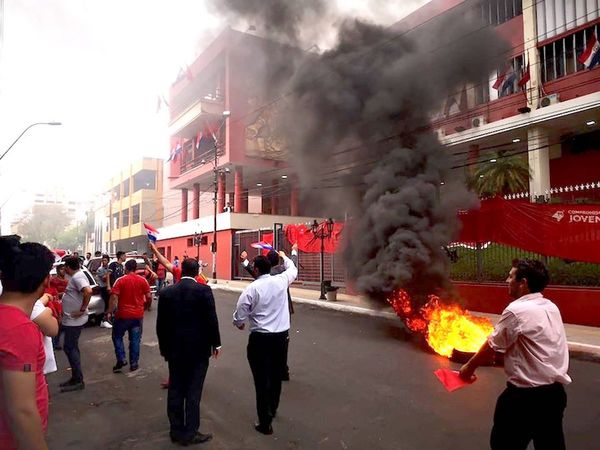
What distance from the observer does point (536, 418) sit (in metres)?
2.46

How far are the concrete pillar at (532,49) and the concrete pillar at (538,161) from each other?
128 centimetres

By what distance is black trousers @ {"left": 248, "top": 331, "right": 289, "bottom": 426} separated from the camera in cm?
407

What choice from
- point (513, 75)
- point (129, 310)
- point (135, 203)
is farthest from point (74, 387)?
point (135, 203)

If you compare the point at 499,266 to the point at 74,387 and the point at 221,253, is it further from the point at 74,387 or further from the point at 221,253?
the point at 221,253

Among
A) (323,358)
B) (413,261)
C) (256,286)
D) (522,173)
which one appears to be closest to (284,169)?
(522,173)

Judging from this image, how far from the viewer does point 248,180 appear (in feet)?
116

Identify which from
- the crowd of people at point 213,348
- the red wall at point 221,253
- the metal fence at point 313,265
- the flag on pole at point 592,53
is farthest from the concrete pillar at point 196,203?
the crowd of people at point 213,348

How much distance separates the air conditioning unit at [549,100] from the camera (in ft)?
57.8

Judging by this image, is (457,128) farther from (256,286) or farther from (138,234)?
(138,234)

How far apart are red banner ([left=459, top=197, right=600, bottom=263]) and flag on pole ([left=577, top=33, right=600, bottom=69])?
1000 cm

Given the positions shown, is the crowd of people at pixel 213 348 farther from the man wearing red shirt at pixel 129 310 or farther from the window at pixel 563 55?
the window at pixel 563 55

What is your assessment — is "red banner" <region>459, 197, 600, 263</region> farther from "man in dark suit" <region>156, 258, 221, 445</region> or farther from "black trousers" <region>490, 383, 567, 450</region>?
"man in dark suit" <region>156, 258, 221, 445</region>

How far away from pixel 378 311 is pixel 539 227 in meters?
4.44

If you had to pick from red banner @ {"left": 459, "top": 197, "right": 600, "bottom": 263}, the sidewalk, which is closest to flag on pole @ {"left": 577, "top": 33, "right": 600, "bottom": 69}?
red banner @ {"left": 459, "top": 197, "right": 600, "bottom": 263}
